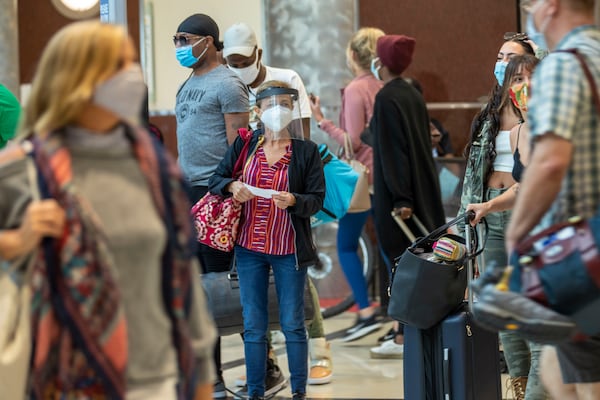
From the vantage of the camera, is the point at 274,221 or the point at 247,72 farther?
the point at 247,72

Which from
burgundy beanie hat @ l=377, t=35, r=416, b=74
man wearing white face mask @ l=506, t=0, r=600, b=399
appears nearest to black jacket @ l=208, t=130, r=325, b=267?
burgundy beanie hat @ l=377, t=35, r=416, b=74

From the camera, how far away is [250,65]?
19.5 feet

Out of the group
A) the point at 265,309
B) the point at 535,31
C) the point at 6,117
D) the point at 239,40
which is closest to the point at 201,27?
the point at 239,40

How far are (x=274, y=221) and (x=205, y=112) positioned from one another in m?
0.69

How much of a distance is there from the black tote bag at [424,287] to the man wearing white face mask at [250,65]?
152 centimetres

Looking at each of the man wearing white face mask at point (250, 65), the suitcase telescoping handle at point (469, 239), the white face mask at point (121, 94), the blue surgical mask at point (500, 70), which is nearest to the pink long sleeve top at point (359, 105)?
the man wearing white face mask at point (250, 65)

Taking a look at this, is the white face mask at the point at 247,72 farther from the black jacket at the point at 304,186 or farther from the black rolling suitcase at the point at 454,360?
the black rolling suitcase at the point at 454,360

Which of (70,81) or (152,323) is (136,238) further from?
(70,81)

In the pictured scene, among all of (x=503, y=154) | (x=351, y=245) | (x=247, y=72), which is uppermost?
(x=247, y=72)

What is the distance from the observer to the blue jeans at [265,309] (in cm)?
518

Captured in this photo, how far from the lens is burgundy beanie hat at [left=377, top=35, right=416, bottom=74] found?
6.55 metres

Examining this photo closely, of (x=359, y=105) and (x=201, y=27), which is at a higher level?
(x=201, y=27)

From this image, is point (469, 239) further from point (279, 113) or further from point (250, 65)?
point (250, 65)

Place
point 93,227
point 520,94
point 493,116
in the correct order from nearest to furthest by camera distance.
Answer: point 93,227
point 520,94
point 493,116
